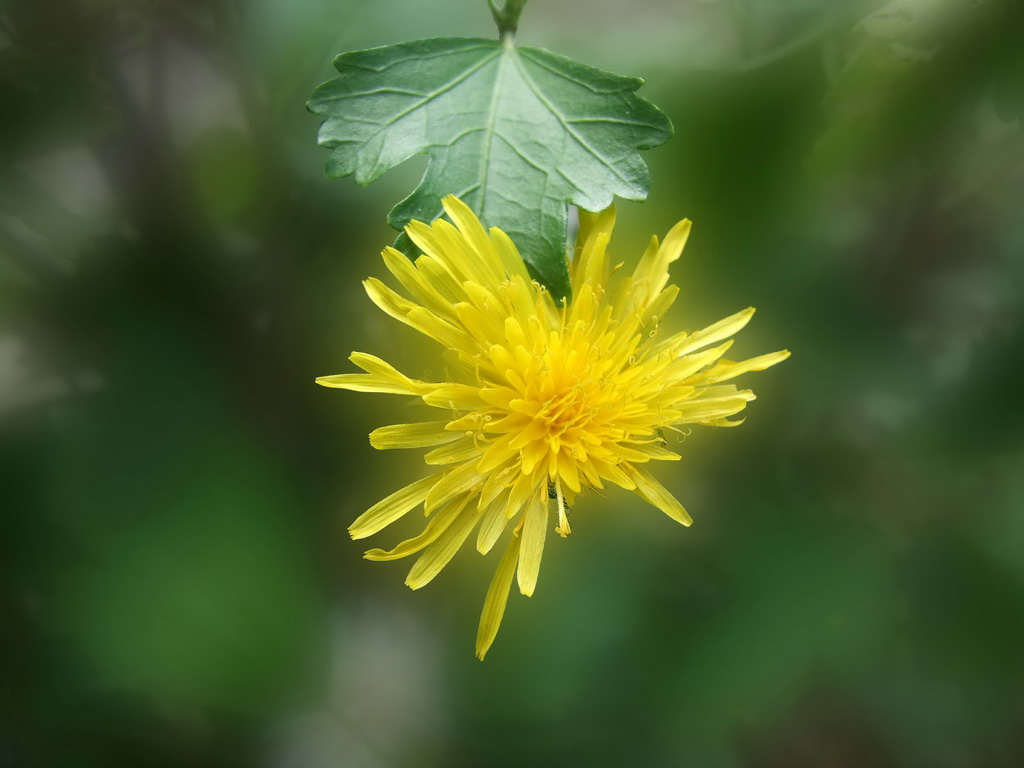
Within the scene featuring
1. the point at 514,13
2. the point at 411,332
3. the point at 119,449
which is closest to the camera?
the point at 514,13

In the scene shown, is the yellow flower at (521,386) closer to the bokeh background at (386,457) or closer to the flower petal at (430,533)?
the flower petal at (430,533)

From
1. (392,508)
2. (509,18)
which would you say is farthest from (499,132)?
(392,508)

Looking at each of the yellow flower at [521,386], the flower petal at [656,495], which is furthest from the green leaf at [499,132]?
the flower petal at [656,495]

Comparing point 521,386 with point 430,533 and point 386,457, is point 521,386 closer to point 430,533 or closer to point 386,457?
point 430,533

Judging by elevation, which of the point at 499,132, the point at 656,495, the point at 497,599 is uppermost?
the point at 499,132

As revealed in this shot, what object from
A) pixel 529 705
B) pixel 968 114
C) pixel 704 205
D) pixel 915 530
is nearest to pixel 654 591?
pixel 529 705

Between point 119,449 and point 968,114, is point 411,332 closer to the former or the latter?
point 119,449
